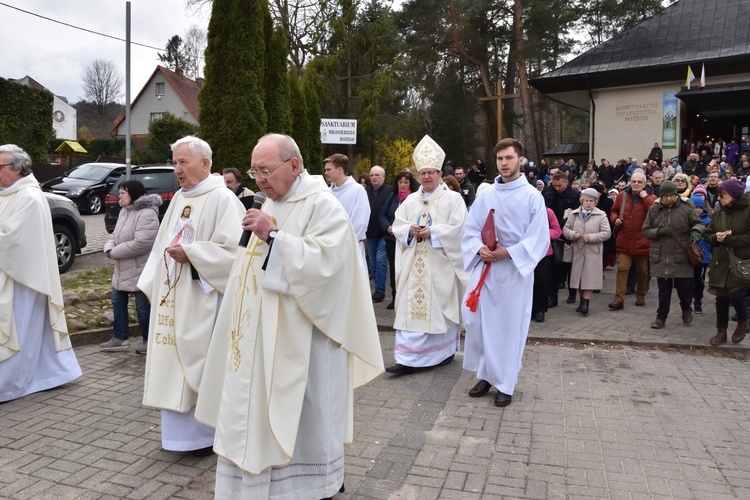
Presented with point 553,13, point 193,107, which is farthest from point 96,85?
point 553,13

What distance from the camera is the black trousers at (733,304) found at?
695cm

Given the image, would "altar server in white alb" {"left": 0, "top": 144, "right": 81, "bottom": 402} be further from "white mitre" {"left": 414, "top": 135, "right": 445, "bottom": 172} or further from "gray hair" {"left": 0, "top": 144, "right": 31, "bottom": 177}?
"white mitre" {"left": 414, "top": 135, "right": 445, "bottom": 172}

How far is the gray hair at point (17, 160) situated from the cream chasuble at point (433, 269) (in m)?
3.27

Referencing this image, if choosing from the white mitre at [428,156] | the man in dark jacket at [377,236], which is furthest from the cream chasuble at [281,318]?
the man in dark jacket at [377,236]

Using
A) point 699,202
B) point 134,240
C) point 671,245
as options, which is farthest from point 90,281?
point 699,202

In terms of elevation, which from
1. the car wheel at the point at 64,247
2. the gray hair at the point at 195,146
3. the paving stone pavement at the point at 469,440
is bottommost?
the paving stone pavement at the point at 469,440

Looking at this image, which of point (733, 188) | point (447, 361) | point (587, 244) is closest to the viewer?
point (447, 361)

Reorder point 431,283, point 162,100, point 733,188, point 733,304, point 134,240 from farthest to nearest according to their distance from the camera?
point 162,100 → point 733,304 → point 733,188 → point 431,283 → point 134,240

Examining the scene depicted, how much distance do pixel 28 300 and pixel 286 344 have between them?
3.12m

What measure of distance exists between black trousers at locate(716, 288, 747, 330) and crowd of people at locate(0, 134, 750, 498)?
0.6 inches

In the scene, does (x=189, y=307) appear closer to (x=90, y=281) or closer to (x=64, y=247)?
(x=90, y=281)

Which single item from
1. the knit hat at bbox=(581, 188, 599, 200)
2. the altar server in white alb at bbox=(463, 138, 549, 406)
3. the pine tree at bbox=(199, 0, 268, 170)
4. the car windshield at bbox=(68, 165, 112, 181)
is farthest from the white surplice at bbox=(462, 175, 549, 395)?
the car windshield at bbox=(68, 165, 112, 181)

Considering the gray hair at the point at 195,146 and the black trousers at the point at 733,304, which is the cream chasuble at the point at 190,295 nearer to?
the gray hair at the point at 195,146

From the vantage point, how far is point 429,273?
20.7ft
